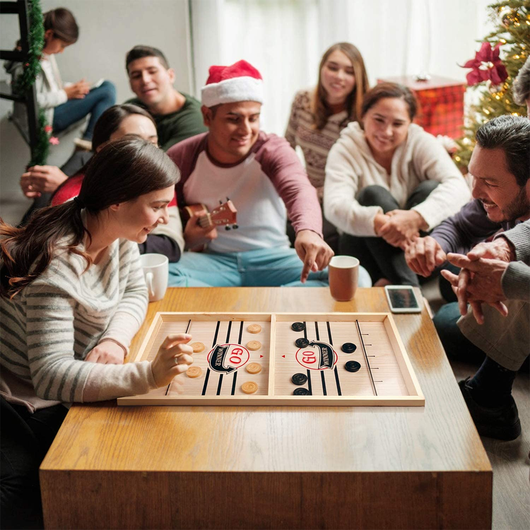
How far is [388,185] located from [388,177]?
0.04 meters

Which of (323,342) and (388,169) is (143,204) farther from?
(388,169)

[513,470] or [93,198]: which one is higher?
[93,198]

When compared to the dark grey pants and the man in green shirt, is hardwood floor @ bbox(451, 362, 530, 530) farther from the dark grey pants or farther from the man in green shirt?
the man in green shirt

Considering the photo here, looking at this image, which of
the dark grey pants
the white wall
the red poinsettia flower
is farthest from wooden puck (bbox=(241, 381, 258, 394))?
the white wall

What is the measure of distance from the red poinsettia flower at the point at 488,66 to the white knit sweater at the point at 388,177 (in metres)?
0.31

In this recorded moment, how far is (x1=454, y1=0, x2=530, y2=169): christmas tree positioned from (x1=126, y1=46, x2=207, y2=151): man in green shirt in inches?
49.2

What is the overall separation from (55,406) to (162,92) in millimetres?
1938

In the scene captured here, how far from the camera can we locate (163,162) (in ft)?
4.75

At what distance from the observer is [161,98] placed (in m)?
3.00

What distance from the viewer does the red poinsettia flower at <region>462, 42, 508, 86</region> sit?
8.09ft

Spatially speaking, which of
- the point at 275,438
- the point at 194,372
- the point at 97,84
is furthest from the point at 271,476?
the point at 97,84

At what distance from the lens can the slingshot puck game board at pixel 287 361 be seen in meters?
1.28

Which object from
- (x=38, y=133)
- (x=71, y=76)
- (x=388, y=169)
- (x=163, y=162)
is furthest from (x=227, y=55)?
(x=163, y=162)

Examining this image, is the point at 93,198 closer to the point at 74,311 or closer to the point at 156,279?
the point at 74,311
